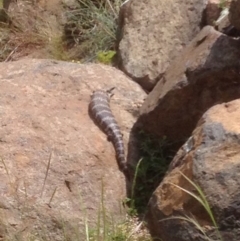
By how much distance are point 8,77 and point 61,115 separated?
87 cm

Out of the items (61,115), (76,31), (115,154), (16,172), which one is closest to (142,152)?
(115,154)

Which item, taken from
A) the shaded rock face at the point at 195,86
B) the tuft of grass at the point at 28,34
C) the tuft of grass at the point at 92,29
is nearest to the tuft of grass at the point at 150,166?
the shaded rock face at the point at 195,86

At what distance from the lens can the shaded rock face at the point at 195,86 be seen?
18.8ft

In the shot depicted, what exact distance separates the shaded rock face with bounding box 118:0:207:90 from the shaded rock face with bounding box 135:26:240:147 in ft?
3.73

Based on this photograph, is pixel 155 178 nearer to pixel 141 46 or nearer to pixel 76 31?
pixel 141 46

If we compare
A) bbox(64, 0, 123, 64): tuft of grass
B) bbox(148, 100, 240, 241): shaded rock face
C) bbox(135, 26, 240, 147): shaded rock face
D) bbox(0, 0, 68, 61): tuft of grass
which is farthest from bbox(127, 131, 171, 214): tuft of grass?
bbox(0, 0, 68, 61): tuft of grass

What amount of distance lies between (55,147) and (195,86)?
4.17 feet

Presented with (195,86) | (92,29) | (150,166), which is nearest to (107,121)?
(150,166)

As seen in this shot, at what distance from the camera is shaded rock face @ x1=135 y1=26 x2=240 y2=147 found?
5730 mm

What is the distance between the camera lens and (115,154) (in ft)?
20.9

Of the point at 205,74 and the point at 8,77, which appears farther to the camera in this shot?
the point at 8,77

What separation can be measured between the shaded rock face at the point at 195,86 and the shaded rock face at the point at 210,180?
1006 millimetres

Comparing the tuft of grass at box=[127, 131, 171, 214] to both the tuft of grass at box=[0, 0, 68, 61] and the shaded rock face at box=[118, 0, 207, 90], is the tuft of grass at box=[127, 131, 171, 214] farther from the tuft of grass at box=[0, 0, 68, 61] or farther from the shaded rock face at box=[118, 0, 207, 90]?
the tuft of grass at box=[0, 0, 68, 61]

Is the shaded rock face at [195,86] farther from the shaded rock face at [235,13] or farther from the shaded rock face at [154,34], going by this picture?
the shaded rock face at [154,34]
